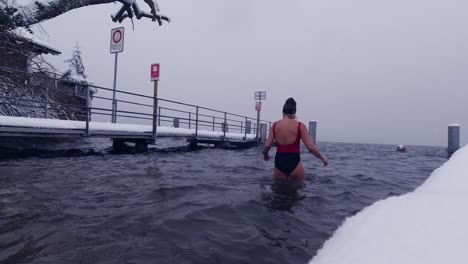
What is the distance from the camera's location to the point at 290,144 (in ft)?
16.7

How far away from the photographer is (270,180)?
207 inches

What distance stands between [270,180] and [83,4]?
10.9 meters

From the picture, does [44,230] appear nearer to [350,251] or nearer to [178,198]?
[178,198]

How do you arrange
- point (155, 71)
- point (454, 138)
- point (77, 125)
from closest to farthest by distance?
point (77, 125), point (155, 71), point (454, 138)

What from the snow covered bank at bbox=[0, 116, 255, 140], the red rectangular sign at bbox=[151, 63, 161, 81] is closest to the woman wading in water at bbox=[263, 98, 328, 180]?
the snow covered bank at bbox=[0, 116, 255, 140]

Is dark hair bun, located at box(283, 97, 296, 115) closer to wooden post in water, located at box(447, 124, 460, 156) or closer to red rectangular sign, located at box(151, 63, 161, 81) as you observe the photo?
red rectangular sign, located at box(151, 63, 161, 81)

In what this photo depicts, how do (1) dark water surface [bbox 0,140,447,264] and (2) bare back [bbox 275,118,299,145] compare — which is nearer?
(1) dark water surface [bbox 0,140,447,264]

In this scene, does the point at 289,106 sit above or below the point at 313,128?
below

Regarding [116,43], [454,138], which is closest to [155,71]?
[116,43]

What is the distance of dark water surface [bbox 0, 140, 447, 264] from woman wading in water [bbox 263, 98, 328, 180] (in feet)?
1.08

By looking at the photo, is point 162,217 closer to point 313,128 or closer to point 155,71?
point 155,71

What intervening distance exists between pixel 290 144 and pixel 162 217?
9.43 ft

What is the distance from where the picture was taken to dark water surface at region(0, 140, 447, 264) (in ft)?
6.96

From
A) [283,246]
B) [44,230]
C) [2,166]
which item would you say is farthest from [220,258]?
[2,166]
